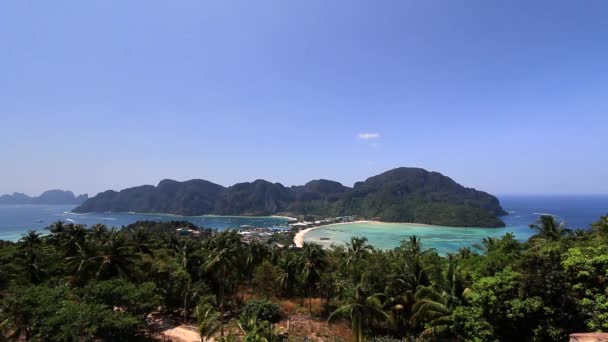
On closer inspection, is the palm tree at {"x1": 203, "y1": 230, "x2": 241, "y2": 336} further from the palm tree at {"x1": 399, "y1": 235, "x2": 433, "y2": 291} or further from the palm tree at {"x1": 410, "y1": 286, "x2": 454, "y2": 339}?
the palm tree at {"x1": 410, "y1": 286, "x2": 454, "y2": 339}

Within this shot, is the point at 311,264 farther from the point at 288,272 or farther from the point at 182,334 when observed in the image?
the point at 182,334

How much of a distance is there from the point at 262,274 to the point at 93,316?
2485cm

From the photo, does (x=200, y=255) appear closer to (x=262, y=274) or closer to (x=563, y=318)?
(x=262, y=274)

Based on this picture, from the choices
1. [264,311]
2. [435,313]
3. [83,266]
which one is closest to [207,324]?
[264,311]

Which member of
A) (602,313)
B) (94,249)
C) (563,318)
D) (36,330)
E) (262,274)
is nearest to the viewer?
(602,313)

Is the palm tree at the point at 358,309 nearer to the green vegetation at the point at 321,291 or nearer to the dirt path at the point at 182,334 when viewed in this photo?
the green vegetation at the point at 321,291

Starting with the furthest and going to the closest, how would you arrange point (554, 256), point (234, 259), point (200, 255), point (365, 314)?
point (200, 255) < point (234, 259) < point (365, 314) < point (554, 256)

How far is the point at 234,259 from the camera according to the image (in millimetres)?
34656

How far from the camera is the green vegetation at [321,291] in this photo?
1738cm

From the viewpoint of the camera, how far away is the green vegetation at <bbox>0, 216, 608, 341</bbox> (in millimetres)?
17375

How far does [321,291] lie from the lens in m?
43.3

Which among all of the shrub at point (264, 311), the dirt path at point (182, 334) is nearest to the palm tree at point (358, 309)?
the shrub at point (264, 311)

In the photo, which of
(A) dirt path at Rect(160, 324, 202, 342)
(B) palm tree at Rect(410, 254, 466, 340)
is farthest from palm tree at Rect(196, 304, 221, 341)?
(B) palm tree at Rect(410, 254, 466, 340)

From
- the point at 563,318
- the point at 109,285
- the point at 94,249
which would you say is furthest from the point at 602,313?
the point at 94,249
